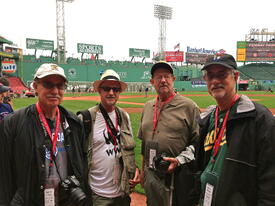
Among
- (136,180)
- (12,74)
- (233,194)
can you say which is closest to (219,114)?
(233,194)

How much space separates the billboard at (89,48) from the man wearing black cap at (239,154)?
7316 centimetres

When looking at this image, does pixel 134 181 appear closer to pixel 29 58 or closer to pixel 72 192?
pixel 72 192

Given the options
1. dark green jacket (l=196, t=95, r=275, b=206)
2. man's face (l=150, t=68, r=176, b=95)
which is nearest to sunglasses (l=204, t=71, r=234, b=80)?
dark green jacket (l=196, t=95, r=275, b=206)

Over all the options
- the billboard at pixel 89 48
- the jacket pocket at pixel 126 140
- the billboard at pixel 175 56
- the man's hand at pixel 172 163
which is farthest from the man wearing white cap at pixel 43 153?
the billboard at pixel 175 56

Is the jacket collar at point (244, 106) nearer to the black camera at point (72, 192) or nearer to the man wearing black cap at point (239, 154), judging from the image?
the man wearing black cap at point (239, 154)

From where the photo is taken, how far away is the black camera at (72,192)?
2.37 m

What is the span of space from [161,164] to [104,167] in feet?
2.61

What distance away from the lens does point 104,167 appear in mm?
3170

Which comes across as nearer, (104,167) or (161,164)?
(161,164)

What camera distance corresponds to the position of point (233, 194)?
6.81 feet

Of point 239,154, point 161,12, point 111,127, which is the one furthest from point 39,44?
point 239,154

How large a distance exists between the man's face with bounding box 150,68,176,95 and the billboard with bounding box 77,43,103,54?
2832 inches

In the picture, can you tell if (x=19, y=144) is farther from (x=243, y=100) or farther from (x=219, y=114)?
(x=243, y=100)

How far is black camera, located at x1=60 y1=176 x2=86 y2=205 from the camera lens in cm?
237
